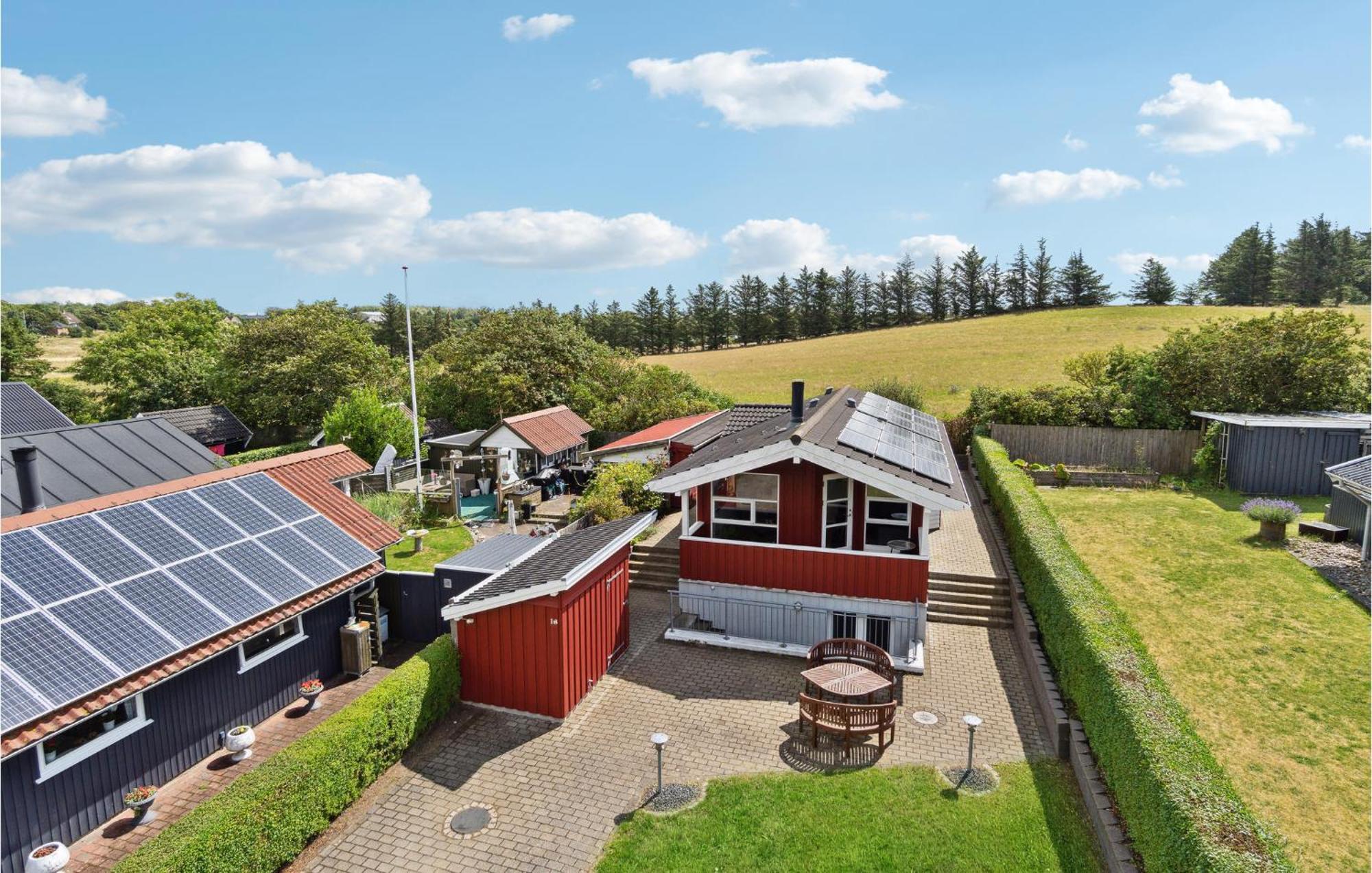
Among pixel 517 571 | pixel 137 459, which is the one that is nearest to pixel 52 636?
pixel 517 571

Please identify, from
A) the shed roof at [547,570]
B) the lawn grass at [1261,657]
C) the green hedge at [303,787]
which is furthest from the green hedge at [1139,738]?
the green hedge at [303,787]

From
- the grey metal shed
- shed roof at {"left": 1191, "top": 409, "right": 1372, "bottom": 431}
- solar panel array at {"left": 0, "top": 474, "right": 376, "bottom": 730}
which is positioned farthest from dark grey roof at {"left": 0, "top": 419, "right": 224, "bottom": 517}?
the grey metal shed

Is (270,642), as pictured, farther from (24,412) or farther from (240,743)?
(24,412)

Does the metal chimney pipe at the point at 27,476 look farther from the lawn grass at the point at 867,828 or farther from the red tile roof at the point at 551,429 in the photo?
the red tile roof at the point at 551,429

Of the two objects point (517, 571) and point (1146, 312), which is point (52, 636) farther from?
point (1146, 312)

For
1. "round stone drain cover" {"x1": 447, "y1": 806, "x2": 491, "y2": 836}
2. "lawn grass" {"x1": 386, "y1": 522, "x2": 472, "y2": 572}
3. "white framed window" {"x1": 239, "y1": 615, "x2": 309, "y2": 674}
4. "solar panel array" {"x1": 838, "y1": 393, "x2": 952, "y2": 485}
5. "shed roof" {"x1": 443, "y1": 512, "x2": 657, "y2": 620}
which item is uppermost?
"solar panel array" {"x1": 838, "y1": 393, "x2": 952, "y2": 485}

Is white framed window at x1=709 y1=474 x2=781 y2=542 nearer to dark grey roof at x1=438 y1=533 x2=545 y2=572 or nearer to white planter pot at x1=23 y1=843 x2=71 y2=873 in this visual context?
dark grey roof at x1=438 y1=533 x2=545 y2=572
